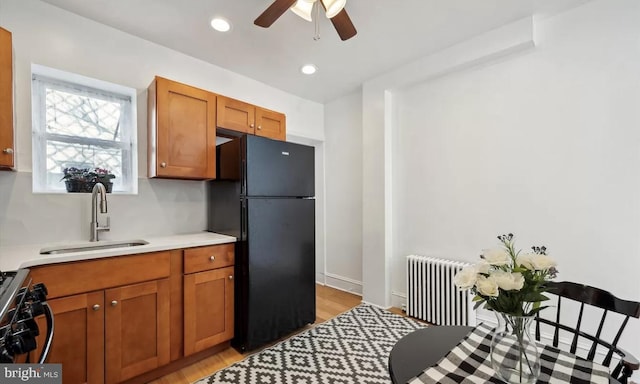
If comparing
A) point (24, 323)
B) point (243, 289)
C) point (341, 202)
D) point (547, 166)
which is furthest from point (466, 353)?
point (341, 202)

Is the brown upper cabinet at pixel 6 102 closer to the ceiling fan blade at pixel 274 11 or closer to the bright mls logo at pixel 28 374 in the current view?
the bright mls logo at pixel 28 374

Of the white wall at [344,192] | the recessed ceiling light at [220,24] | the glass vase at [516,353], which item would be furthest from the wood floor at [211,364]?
the recessed ceiling light at [220,24]

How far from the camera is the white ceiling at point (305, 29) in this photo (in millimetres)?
1925

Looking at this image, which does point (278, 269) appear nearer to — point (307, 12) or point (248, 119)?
point (248, 119)

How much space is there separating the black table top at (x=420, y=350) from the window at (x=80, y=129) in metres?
2.33

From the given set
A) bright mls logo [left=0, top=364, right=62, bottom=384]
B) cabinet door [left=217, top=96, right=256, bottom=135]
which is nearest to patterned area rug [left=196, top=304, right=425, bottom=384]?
bright mls logo [left=0, top=364, right=62, bottom=384]

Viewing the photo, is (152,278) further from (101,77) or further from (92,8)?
(92,8)

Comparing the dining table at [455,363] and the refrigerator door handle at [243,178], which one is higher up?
the refrigerator door handle at [243,178]

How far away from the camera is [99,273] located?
1.64 metres

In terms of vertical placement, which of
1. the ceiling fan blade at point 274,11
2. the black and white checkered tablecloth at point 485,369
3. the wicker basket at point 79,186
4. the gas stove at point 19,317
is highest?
the ceiling fan blade at point 274,11

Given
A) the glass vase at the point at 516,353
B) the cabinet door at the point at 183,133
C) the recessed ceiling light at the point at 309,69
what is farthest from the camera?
the recessed ceiling light at the point at 309,69

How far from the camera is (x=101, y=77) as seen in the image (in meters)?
2.11

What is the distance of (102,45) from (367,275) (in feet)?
10.6

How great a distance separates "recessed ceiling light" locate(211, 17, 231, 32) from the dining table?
2.37 metres
